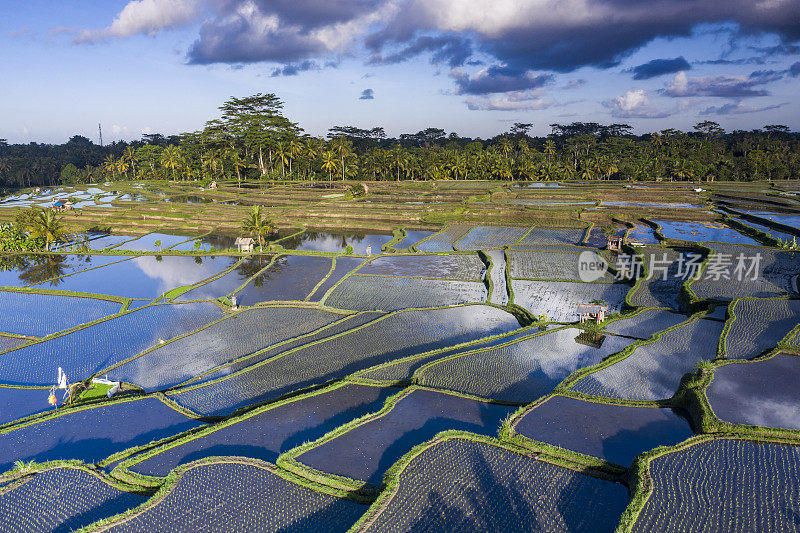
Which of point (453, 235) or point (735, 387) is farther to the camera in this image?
point (453, 235)

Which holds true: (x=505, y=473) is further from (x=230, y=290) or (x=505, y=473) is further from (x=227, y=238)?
(x=227, y=238)

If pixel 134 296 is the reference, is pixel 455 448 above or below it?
below

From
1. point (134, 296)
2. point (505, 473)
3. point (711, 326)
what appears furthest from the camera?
point (134, 296)

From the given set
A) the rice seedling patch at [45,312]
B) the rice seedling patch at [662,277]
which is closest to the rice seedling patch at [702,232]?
the rice seedling patch at [662,277]

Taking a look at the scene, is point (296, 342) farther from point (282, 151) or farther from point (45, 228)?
point (282, 151)

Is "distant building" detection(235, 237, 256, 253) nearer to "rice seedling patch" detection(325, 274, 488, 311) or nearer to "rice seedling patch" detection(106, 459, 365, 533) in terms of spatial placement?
"rice seedling patch" detection(325, 274, 488, 311)

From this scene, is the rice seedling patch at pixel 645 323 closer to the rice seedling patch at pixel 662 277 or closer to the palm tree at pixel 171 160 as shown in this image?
the rice seedling patch at pixel 662 277

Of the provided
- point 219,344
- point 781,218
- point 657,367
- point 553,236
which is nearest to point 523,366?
point 657,367

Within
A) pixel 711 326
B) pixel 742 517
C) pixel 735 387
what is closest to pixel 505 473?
pixel 742 517
